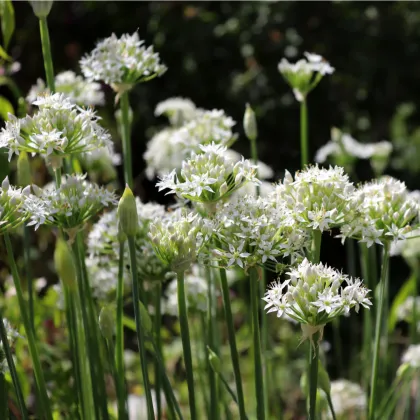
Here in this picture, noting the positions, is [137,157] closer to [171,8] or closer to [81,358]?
→ [171,8]

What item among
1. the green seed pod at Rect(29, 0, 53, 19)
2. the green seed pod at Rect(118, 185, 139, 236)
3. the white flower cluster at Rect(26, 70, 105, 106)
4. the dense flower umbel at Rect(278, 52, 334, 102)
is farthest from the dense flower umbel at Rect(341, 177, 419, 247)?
the white flower cluster at Rect(26, 70, 105, 106)

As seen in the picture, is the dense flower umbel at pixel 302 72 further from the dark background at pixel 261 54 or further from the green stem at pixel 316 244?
the dark background at pixel 261 54

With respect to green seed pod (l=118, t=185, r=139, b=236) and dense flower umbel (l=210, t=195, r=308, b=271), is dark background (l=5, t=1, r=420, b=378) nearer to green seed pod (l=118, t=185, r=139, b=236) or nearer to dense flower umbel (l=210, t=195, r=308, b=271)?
dense flower umbel (l=210, t=195, r=308, b=271)

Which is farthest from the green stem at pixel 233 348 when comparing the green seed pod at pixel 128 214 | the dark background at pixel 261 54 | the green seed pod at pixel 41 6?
the dark background at pixel 261 54

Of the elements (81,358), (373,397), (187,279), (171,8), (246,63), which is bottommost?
(373,397)

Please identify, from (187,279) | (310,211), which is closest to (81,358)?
(310,211)
